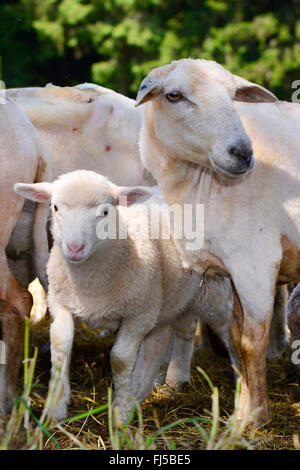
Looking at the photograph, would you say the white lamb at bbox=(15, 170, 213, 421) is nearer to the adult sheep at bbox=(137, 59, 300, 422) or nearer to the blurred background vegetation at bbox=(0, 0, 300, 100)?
the adult sheep at bbox=(137, 59, 300, 422)

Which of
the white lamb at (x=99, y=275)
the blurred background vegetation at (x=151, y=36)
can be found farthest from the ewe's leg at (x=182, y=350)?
the blurred background vegetation at (x=151, y=36)

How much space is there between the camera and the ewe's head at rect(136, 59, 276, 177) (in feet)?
10.5

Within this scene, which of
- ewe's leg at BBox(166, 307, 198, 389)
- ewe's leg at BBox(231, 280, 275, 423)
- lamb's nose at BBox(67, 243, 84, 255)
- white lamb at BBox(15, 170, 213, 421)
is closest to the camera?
lamb's nose at BBox(67, 243, 84, 255)

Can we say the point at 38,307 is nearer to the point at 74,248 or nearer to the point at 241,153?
the point at 74,248

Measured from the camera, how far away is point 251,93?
366 centimetres

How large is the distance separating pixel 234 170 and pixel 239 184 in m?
0.30

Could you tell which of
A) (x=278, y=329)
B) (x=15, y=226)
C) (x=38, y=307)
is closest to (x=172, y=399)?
(x=15, y=226)

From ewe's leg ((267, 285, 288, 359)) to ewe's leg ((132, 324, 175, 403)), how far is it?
121 centimetres

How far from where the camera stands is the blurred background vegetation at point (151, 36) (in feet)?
49.3

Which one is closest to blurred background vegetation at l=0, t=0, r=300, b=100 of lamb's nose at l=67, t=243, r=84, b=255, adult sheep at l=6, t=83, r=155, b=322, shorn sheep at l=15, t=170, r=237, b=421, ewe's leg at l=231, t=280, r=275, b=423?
adult sheep at l=6, t=83, r=155, b=322

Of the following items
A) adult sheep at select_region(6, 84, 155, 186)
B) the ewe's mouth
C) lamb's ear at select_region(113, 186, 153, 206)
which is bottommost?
lamb's ear at select_region(113, 186, 153, 206)

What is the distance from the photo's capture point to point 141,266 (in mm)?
3682

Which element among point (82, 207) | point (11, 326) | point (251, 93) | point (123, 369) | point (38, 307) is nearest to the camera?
point (82, 207)

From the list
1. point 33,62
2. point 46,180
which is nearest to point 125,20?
point 33,62
